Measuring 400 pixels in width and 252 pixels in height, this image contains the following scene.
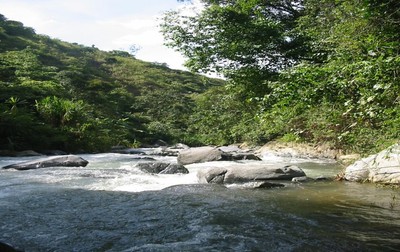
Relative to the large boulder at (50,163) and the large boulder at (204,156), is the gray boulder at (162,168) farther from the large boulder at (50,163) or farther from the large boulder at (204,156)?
the large boulder at (204,156)

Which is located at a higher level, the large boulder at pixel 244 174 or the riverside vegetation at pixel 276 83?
the riverside vegetation at pixel 276 83

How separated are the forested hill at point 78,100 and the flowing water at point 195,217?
4.52 m

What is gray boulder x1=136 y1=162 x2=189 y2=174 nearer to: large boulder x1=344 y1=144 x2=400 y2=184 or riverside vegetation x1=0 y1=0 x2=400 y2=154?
riverside vegetation x1=0 y1=0 x2=400 y2=154

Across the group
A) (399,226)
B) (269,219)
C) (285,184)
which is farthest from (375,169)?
(269,219)

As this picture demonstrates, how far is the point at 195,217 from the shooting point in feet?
17.8

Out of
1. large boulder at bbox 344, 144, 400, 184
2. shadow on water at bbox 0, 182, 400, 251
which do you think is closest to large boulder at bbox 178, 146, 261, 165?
large boulder at bbox 344, 144, 400, 184

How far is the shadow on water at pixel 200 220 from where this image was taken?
418 cm

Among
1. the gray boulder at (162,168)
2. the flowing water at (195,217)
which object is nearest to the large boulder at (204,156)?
the gray boulder at (162,168)

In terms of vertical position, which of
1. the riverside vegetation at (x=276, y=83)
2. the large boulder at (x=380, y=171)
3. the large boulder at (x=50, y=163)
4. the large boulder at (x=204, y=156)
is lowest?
the large boulder at (x=50, y=163)

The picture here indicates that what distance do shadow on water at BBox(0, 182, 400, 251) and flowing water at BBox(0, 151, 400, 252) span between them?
0.04 ft

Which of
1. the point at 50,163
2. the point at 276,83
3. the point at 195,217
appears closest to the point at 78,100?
the point at 50,163

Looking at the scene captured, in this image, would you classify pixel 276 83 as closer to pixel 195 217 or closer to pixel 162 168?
pixel 195 217

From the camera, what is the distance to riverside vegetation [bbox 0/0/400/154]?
3953 millimetres

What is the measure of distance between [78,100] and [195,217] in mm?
26570
